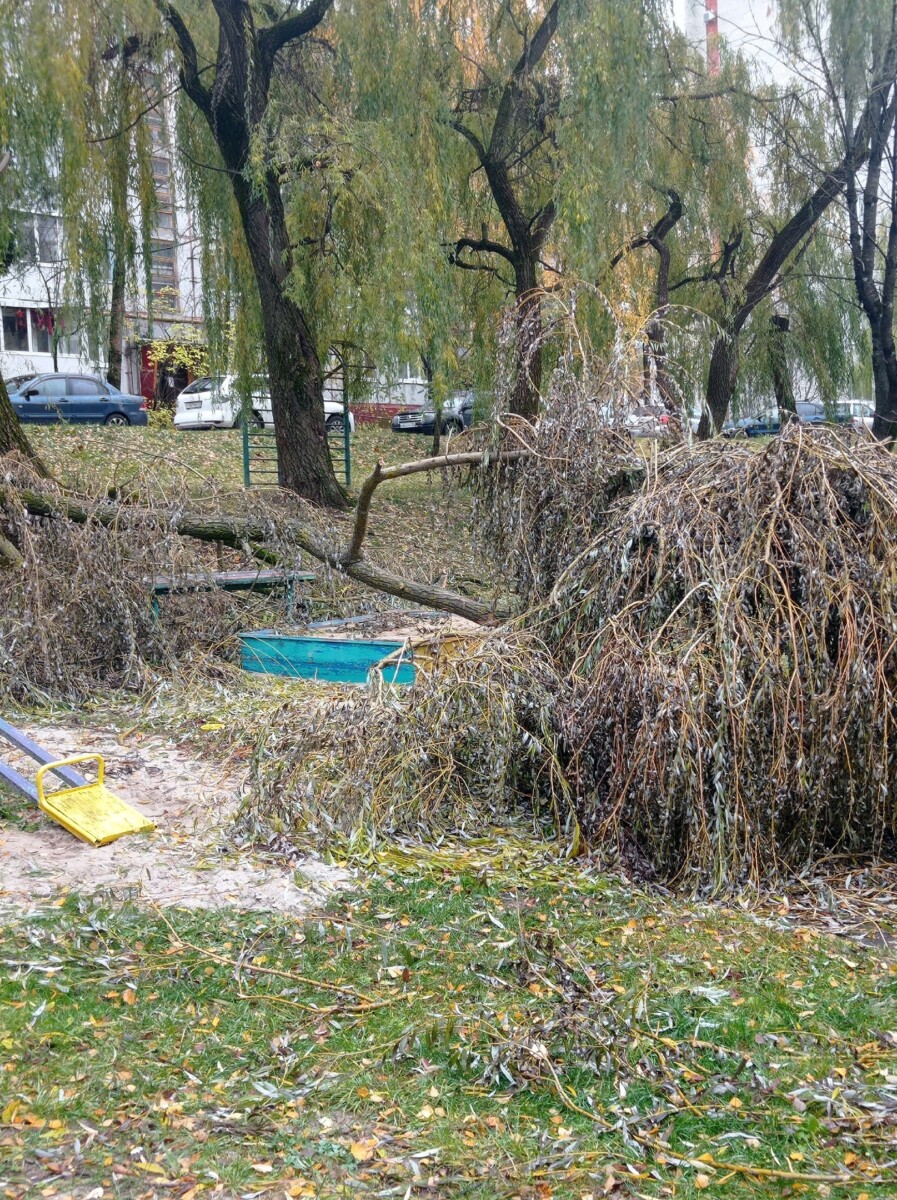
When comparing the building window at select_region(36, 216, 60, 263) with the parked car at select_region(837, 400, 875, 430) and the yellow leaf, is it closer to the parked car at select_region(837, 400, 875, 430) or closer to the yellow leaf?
the parked car at select_region(837, 400, 875, 430)

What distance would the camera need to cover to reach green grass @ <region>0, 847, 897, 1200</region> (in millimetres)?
2787

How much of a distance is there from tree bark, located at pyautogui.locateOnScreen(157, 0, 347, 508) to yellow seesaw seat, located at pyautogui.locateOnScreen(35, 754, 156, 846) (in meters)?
6.54

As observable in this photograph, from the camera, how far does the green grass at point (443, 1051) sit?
279 centimetres

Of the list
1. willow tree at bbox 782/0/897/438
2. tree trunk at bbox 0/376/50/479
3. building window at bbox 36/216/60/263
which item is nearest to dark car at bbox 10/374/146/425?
building window at bbox 36/216/60/263

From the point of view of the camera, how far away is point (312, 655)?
25.6 feet

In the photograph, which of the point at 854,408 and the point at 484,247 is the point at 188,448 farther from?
the point at 854,408

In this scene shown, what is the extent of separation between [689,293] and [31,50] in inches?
299

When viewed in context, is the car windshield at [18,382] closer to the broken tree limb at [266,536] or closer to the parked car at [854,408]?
the parked car at [854,408]

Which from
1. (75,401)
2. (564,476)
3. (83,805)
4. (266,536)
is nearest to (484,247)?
(266,536)

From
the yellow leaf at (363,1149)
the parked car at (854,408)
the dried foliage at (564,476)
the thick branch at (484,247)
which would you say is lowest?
the yellow leaf at (363,1149)

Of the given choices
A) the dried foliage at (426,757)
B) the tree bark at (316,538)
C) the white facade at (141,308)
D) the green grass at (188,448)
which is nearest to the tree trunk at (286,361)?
the green grass at (188,448)

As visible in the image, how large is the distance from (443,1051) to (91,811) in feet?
7.20

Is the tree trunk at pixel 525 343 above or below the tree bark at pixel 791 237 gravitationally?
below

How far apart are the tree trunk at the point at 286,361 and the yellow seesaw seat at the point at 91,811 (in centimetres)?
690
